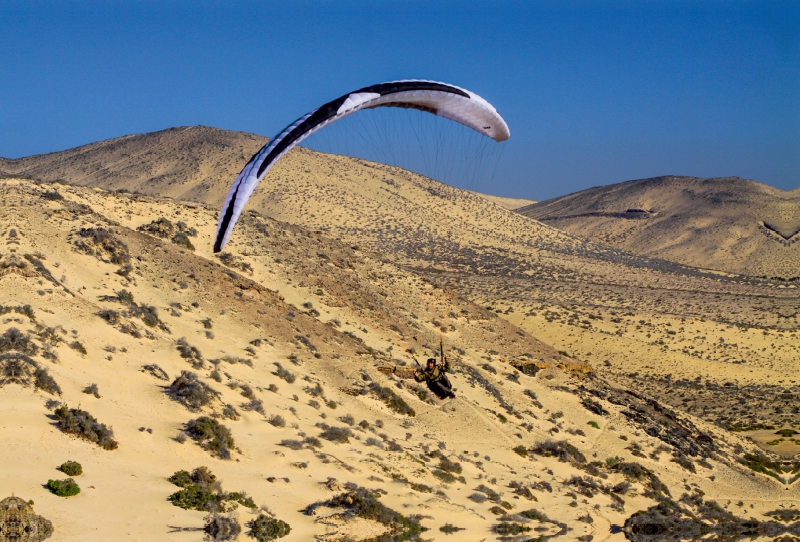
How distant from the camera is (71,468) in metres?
12.9

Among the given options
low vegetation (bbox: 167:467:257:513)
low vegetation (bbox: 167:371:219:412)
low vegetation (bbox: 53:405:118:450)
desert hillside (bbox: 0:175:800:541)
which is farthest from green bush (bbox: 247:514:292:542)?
low vegetation (bbox: 167:371:219:412)

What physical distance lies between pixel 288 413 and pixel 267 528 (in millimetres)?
6264

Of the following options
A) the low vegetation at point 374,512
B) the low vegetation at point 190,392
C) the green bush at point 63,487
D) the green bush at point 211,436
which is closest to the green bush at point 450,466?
the low vegetation at point 374,512

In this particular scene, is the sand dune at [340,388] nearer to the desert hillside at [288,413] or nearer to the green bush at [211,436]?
the desert hillside at [288,413]

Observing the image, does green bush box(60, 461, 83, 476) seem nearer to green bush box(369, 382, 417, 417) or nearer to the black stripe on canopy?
the black stripe on canopy

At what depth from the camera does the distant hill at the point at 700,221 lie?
114062mm

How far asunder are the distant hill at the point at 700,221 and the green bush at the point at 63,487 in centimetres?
10297

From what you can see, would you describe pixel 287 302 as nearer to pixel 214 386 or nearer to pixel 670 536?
pixel 214 386

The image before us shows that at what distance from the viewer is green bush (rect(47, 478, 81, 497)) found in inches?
484

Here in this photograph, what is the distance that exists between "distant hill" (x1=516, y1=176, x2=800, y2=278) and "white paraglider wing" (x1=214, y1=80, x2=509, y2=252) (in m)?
91.1

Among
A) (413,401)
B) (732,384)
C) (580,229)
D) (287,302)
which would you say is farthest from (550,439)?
(580,229)

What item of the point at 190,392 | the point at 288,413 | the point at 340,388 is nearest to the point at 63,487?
the point at 190,392

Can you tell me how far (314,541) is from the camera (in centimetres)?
1332

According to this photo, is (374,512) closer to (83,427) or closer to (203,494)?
(203,494)
